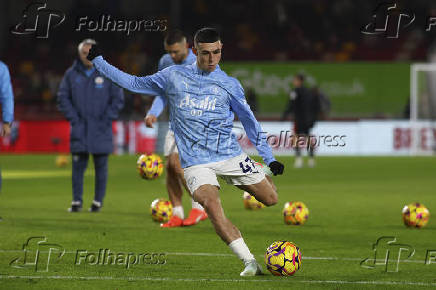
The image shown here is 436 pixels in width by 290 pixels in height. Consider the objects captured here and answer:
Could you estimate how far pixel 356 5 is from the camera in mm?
40125

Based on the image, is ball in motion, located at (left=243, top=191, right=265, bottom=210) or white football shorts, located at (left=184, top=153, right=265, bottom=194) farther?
ball in motion, located at (left=243, top=191, right=265, bottom=210)

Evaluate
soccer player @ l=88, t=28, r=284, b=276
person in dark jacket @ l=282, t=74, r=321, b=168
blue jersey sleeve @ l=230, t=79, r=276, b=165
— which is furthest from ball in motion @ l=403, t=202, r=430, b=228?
person in dark jacket @ l=282, t=74, r=321, b=168

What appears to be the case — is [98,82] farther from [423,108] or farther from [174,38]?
[423,108]

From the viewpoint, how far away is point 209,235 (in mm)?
11125

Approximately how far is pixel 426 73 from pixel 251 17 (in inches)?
391

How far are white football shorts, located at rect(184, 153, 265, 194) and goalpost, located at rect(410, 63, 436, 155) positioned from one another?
24.9 meters

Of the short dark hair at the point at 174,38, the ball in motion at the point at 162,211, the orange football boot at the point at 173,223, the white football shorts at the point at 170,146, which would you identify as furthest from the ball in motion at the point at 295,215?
the short dark hair at the point at 174,38

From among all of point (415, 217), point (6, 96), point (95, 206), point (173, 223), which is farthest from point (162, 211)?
point (415, 217)

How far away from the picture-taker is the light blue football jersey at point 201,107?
820cm

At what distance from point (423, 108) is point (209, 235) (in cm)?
2334

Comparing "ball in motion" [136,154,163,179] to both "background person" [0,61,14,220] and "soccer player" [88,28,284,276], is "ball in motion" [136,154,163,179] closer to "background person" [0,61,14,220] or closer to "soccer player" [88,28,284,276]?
"background person" [0,61,14,220]

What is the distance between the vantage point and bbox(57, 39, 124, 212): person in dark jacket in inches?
537

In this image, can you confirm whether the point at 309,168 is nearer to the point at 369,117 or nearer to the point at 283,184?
the point at 283,184

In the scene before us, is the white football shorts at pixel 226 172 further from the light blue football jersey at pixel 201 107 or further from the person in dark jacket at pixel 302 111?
the person in dark jacket at pixel 302 111
